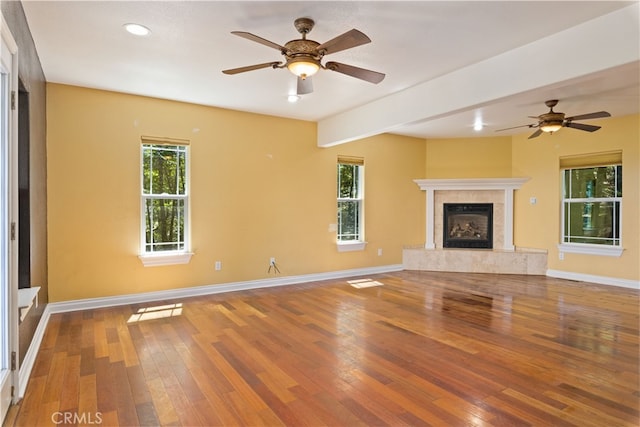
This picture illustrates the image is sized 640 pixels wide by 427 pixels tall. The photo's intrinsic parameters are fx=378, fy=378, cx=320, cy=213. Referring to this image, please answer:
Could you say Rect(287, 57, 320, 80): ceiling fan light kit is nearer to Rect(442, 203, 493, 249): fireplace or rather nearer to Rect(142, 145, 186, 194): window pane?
Rect(142, 145, 186, 194): window pane

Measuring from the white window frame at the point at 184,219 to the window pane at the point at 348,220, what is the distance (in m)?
2.61

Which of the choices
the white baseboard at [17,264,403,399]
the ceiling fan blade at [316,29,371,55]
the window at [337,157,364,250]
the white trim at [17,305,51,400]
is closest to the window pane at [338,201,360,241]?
the window at [337,157,364,250]

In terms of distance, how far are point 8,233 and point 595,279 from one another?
7429 millimetres

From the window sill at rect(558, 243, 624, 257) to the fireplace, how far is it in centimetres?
123

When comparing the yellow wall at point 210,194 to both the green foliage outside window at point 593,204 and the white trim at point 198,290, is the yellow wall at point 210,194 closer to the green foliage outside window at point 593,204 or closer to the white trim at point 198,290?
the white trim at point 198,290

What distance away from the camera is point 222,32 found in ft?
10.0

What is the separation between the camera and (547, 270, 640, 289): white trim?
5688 mm

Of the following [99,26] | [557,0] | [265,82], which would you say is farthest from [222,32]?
[557,0]

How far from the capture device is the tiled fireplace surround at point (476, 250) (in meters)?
6.90

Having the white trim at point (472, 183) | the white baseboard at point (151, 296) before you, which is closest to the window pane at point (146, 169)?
the white baseboard at point (151, 296)

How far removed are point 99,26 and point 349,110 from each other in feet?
10.8

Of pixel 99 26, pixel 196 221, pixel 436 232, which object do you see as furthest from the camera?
pixel 436 232

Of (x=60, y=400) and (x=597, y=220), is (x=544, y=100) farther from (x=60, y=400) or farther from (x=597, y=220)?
(x=60, y=400)

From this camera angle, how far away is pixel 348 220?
6.76 meters
